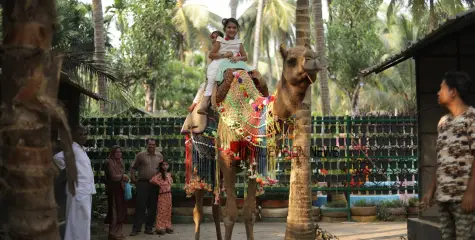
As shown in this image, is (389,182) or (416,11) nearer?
(389,182)

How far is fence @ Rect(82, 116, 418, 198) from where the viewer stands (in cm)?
1527

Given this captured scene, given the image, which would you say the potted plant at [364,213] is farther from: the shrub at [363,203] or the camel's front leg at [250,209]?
the camel's front leg at [250,209]

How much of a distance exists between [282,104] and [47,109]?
4657 mm

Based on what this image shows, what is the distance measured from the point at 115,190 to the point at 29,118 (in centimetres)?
821

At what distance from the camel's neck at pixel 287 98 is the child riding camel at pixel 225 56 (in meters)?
1.43

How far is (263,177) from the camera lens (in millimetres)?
8961

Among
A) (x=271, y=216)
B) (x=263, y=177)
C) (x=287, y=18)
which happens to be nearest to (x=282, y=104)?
(x=263, y=177)

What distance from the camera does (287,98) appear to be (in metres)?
7.96

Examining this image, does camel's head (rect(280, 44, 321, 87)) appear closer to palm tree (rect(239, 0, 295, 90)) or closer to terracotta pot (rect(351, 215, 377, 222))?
terracotta pot (rect(351, 215, 377, 222))

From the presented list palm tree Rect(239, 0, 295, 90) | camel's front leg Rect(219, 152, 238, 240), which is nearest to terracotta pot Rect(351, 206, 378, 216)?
camel's front leg Rect(219, 152, 238, 240)

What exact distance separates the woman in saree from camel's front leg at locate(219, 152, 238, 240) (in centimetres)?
297

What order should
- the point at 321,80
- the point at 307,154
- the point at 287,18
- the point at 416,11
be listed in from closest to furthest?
1. the point at 307,154
2. the point at 321,80
3. the point at 416,11
4. the point at 287,18

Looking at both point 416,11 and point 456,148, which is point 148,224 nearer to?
point 456,148

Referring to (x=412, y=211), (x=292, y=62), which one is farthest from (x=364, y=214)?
(x=292, y=62)
